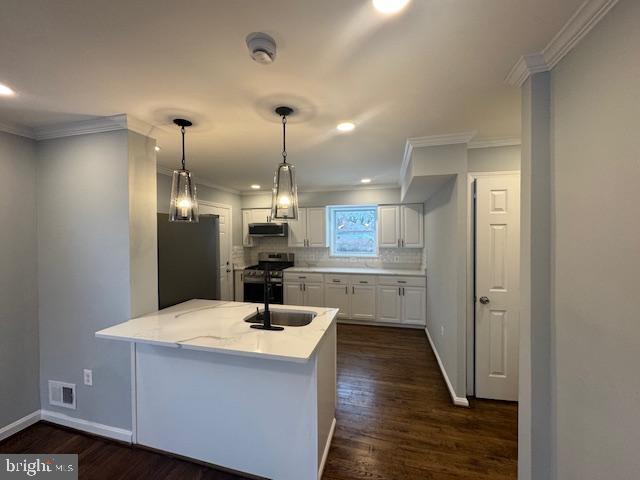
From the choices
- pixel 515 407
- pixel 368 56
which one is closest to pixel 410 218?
pixel 515 407

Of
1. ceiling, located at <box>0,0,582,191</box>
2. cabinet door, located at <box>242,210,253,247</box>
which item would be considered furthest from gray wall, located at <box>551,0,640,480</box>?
cabinet door, located at <box>242,210,253,247</box>

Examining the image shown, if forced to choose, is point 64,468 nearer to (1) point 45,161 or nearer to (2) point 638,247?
(1) point 45,161

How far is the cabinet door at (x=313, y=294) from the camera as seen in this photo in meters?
4.51

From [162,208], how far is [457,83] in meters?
3.72

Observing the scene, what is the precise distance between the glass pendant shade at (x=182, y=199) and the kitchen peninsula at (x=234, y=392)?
29.5 inches

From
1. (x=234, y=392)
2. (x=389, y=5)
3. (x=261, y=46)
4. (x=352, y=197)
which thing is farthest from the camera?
(x=352, y=197)

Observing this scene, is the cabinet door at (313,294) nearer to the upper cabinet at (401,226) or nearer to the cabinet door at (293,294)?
the cabinet door at (293,294)

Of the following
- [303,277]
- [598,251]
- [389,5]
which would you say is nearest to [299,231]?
[303,277]

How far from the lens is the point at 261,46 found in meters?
1.10

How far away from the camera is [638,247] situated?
0.82 meters

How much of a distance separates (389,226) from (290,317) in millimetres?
2935

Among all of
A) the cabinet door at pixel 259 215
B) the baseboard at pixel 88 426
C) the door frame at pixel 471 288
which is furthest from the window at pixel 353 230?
the baseboard at pixel 88 426

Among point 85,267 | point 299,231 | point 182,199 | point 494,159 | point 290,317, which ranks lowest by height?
point 290,317

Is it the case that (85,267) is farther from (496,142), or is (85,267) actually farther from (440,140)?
(496,142)
